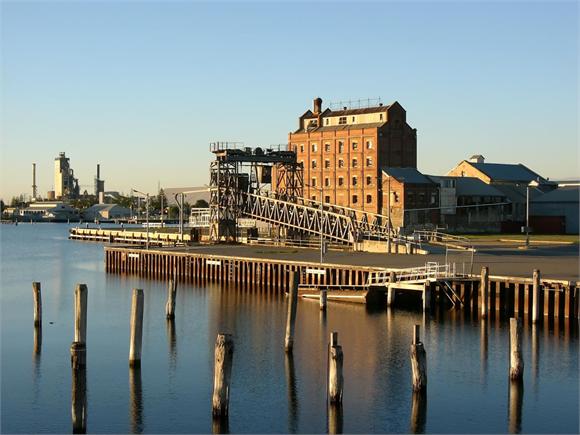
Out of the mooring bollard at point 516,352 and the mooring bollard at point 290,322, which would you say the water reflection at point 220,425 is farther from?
the mooring bollard at point 516,352

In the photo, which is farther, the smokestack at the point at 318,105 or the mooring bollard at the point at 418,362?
the smokestack at the point at 318,105

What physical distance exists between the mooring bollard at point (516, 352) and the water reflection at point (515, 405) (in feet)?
1.16

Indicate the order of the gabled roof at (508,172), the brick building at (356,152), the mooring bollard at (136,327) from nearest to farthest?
1. the mooring bollard at (136,327)
2. the brick building at (356,152)
3. the gabled roof at (508,172)

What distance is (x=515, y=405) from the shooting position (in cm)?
3559

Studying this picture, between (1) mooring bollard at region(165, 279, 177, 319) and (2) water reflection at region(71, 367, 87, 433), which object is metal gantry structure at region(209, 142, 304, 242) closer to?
(1) mooring bollard at region(165, 279, 177, 319)

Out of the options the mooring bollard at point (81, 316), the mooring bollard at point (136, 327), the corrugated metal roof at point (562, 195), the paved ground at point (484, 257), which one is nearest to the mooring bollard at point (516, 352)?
the mooring bollard at point (136, 327)

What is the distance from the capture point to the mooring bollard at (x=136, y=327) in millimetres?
40156

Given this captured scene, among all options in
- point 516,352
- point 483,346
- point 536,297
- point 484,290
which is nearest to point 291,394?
point 516,352

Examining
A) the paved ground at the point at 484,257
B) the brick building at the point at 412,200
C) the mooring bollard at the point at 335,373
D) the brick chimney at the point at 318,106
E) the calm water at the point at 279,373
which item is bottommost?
the calm water at the point at 279,373

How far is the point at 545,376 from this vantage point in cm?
3981

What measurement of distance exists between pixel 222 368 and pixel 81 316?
10567mm

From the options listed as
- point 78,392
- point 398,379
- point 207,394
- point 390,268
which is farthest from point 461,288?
point 78,392

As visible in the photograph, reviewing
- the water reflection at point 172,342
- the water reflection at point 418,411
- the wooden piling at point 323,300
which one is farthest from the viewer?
the wooden piling at point 323,300

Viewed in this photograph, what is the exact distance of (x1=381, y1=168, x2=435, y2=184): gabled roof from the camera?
4525 inches
